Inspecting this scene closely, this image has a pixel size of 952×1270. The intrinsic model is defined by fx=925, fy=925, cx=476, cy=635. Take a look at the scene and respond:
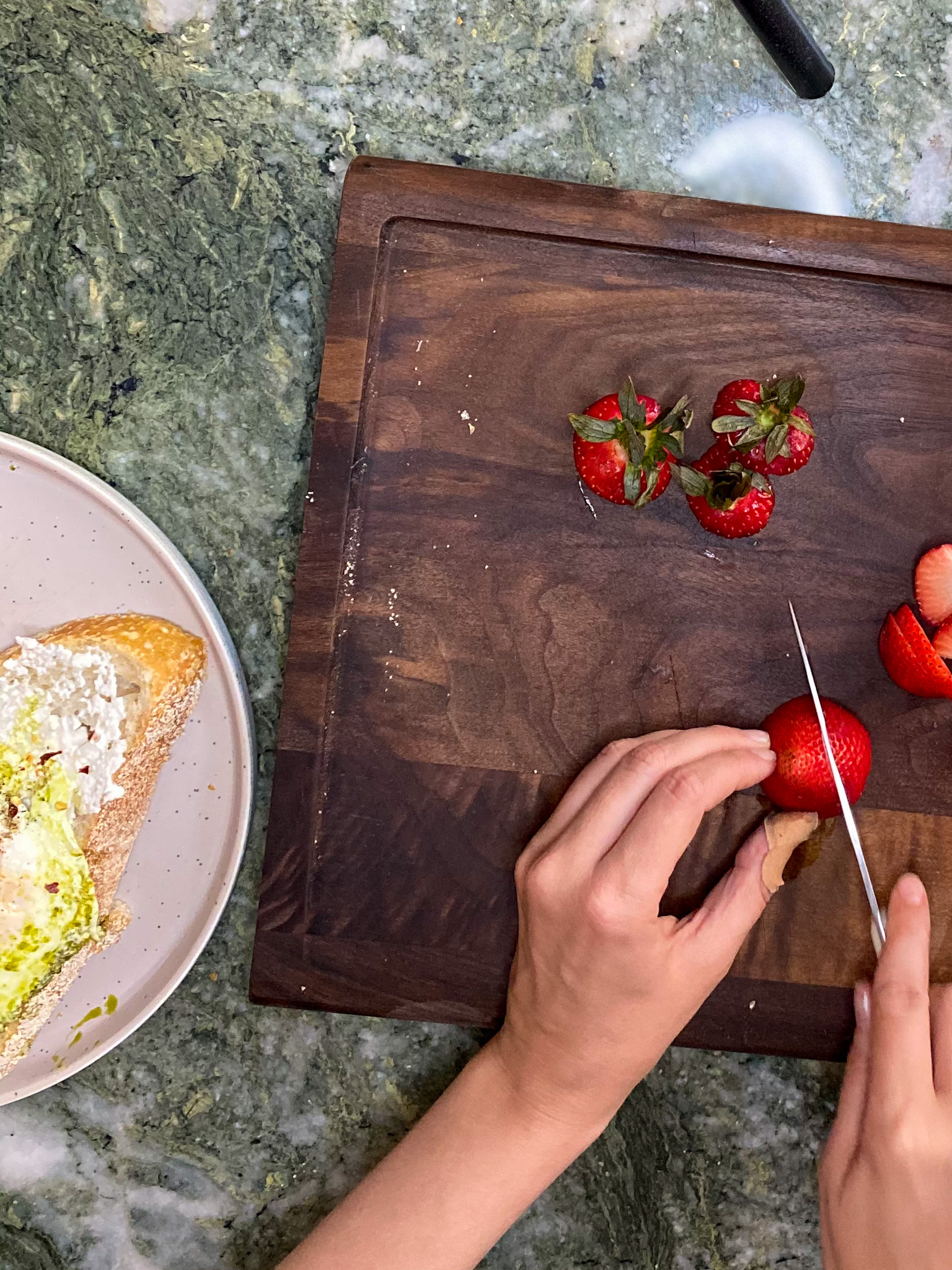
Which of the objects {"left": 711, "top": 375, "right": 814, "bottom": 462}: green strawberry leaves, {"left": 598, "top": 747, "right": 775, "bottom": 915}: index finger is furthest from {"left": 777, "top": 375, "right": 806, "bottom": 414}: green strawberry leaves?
{"left": 598, "top": 747, "right": 775, "bottom": 915}: index finger

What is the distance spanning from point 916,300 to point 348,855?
2.65 feet

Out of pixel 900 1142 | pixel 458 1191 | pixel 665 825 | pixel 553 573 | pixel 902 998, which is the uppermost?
pixel 553 573

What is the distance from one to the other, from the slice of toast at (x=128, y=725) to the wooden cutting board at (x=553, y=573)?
0.11 meters

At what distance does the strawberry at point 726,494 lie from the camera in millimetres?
865

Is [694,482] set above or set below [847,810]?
above

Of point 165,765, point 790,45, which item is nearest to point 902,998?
point 165,765

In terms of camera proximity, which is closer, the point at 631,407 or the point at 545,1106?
the point at 631,407

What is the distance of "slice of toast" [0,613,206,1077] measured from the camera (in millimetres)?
873

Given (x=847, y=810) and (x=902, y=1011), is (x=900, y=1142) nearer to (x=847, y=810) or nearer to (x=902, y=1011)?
(x=902, y=1011)

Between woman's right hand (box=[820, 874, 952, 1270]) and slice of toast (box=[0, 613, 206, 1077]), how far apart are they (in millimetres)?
750

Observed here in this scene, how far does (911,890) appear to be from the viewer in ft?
3.09

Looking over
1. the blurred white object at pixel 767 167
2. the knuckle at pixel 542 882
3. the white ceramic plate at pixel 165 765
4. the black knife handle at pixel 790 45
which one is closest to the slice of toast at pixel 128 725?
the white ceramic plate at pixel 165 765

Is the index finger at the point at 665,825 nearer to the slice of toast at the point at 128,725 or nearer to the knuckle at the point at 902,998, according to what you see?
the knuckle at the point at 902,998

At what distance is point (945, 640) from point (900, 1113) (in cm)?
48
